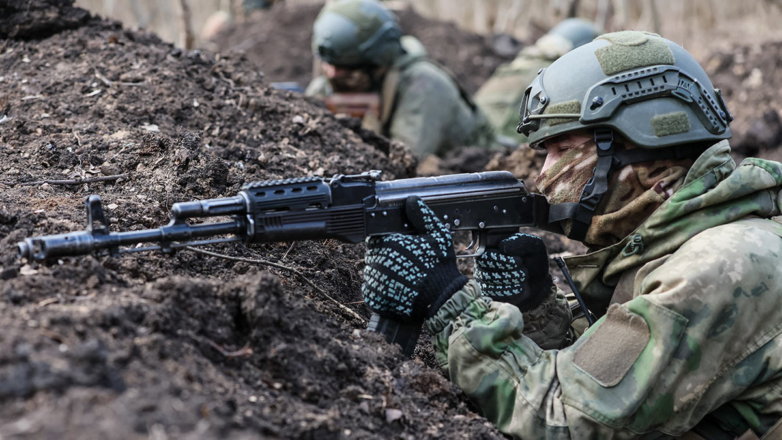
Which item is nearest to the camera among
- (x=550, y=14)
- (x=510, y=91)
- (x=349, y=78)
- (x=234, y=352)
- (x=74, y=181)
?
(x=234, y=352)

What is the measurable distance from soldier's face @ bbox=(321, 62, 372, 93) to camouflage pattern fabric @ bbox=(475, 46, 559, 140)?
208 centimetres

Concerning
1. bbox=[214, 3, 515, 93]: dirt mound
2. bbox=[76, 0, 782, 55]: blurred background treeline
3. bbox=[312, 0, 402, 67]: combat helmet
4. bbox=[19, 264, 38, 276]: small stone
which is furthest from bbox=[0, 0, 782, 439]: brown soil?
bbox=[76, 0, 782, 55]: blurred background treeline

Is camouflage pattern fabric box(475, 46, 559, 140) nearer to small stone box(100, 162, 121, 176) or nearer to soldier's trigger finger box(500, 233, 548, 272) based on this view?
soldier's trigger finger box(500, 233, 548, 272)

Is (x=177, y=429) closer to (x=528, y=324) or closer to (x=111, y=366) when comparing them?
(x=111, y=366)

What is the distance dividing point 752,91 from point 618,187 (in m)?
9.74

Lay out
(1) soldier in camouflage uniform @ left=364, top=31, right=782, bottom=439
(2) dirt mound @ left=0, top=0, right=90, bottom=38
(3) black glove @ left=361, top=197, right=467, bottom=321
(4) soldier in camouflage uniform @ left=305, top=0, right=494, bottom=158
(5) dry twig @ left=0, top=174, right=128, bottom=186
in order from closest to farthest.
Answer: (1) soldier in camouflage uniform @ left=364, top=31, right=782, bottom=439, (3) black glove @ left=361, top=197, right=467, bottom=321, (5) dry twig @ left=0, top=174, right=128, bottom=186, (2) dirt mound @ left=0, top=0, right=90, bottom=38, (4) soldier in camouflage uniform @ left=305, top=0, right=494, bottom=158

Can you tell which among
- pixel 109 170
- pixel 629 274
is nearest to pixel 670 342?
pixel 629 274

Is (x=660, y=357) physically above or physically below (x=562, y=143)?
below

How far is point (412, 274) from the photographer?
282 centimetres

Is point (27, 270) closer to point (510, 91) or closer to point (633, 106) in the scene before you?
point (633, 106)

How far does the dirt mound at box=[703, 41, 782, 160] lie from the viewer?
30.6 ft

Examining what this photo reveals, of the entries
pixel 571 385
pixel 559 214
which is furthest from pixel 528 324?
pixel 571 385

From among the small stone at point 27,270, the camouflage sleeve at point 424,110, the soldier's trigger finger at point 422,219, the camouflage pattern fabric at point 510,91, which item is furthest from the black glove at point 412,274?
the camouflage pattern fabric at point 510,91

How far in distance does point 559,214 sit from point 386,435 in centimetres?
127
